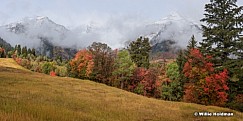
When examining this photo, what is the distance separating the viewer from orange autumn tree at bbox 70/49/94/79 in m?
93.3

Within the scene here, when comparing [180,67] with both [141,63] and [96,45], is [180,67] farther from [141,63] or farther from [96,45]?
[96,45]

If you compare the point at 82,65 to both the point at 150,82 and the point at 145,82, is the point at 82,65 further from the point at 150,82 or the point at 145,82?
the point at 150,82

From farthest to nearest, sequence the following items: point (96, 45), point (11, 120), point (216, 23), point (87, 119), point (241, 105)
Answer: point (96, 45) → point (216, 23) → point (241, 105) → point (87, 119) → point (11, 120)

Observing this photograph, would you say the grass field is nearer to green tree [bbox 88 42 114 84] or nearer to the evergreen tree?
the evergreen tree

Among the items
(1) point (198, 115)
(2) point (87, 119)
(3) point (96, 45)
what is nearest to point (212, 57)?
(1) point (198, 115)

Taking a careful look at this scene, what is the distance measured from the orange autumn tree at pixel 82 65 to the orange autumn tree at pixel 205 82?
179ft

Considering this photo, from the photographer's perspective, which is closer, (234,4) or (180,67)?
(234,4)

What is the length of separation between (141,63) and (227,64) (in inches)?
2375

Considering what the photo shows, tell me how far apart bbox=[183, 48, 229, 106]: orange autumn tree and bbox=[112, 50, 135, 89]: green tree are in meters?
42.7

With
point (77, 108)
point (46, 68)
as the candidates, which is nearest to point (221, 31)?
point (77, 108)

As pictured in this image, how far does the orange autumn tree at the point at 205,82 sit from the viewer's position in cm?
3784

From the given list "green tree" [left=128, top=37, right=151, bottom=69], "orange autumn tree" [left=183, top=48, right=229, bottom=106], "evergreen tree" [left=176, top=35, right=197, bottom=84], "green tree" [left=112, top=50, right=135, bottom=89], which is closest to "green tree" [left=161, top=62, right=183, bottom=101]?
"evergreen tree" [left=176, top=35, right=197, bottom=84]

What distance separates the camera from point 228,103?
3900 cm

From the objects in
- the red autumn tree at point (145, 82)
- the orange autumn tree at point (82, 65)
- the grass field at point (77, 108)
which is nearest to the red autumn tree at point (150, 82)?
the red autumn tree at point (145, 82)
